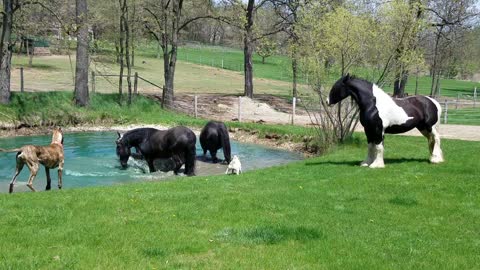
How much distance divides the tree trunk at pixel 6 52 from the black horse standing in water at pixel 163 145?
9.35 metres

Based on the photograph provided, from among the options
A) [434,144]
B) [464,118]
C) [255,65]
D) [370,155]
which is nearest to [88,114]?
[370,155]

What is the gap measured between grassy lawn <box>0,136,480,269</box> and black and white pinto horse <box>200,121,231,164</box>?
18.1 ft

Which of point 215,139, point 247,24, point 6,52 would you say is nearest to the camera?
point 215,139

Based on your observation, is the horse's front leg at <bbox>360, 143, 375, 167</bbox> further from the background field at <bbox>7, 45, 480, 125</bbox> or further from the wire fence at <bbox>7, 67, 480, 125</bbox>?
the wire fence at <bbox>7, 67, 480, 125</bbox>

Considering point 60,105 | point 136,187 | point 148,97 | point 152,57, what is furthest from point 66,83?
point 152,57

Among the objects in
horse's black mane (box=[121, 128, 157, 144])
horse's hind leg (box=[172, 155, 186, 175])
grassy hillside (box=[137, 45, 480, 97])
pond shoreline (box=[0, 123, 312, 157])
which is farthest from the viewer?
grassy hillside (box=[137, 45, 480, 97])

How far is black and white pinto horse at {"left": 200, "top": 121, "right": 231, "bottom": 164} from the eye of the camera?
1747 centimetres

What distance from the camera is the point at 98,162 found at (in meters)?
17.4

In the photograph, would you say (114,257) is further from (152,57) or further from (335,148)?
(152,57)

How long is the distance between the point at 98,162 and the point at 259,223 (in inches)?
424

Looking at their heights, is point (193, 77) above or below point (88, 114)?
above

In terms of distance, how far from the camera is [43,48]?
65938mm

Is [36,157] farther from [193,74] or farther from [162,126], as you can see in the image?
[193,74]

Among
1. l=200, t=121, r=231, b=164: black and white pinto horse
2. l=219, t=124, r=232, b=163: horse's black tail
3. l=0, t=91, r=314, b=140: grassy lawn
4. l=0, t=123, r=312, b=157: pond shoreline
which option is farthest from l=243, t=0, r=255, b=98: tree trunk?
l=219, t=124, r=232, b=163: horse's black tail
